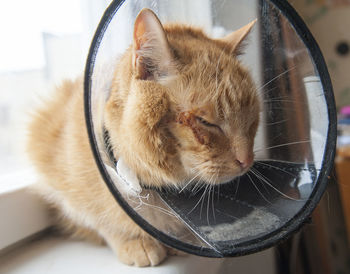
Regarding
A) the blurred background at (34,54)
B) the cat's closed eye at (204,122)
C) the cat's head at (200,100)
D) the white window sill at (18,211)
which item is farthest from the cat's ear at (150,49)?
the white window sill at (18,211)

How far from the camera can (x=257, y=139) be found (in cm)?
69

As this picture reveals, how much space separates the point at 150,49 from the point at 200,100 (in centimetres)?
12

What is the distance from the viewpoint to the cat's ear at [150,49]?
0.50 meters

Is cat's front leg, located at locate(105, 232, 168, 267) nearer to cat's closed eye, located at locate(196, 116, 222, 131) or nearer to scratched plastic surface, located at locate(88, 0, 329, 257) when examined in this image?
scratched plastic surface, located at locate(88, 0, 329, 257)

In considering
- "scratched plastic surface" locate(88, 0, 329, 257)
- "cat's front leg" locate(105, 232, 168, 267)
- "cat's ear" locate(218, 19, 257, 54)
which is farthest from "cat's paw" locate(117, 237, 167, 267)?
"cat's ear" locate(218, 19, 257, 54)

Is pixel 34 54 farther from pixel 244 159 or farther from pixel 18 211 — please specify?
pixel 244 159

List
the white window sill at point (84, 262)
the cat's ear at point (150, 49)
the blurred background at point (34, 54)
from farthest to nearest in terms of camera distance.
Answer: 1. the blurred background at point (34, 54)
2. the white window sill at point (84, 262)
3. the cat's ear at point (150, 49)

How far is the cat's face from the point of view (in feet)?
1.75

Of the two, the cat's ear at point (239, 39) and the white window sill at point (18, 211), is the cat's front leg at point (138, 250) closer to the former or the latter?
the white window sill at point (18, 211)

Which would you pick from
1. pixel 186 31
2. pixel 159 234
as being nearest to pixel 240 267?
pixel 159 234

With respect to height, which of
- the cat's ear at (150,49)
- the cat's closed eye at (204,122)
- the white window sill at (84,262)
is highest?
the cat's ear at (150,49)

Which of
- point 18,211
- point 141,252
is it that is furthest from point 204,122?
point 18,211

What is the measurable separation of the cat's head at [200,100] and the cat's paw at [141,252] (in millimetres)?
169

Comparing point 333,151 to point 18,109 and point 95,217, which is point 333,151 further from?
point 18,109
